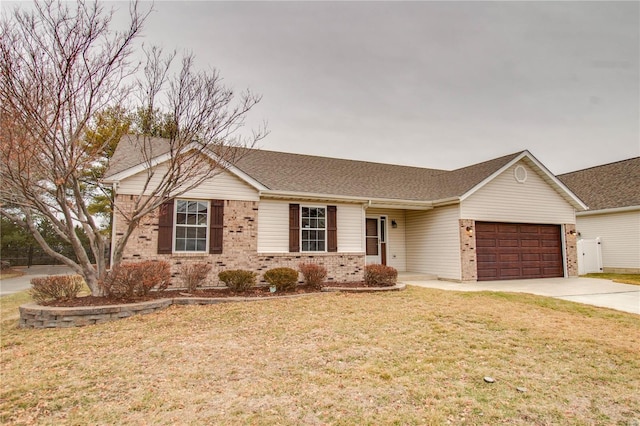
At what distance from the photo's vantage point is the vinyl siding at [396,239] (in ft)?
50.3

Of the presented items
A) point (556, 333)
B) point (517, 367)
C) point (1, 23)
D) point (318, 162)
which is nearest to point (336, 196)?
point (318, 162)

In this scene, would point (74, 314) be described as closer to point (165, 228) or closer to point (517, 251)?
point (165, 228)

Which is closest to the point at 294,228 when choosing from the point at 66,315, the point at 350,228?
the point at 350,228

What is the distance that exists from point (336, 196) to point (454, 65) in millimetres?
7900

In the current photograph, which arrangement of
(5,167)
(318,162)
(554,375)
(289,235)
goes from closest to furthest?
1. (554,375)
2. (5,167)
3. (289,235)
4. (318,162)

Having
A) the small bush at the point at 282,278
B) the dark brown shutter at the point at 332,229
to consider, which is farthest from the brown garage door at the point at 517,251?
the small bush at the point at 282,278

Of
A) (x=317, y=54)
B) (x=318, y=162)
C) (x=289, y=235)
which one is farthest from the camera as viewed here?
(x=318, y=162)

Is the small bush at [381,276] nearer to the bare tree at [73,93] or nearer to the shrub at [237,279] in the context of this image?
the shrub at [237,279]

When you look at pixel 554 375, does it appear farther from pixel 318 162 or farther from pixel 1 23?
pixel 318 162

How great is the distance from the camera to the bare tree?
6.66 meters

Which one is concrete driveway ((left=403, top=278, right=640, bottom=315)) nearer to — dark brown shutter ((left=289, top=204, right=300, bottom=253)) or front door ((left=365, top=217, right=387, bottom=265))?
front door ((left=365, top=217, right=387, bottom=265))

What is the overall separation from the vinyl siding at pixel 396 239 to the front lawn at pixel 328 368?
24.7 ft

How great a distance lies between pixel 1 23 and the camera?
660 cm

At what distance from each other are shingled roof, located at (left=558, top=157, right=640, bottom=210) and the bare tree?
1910cm
